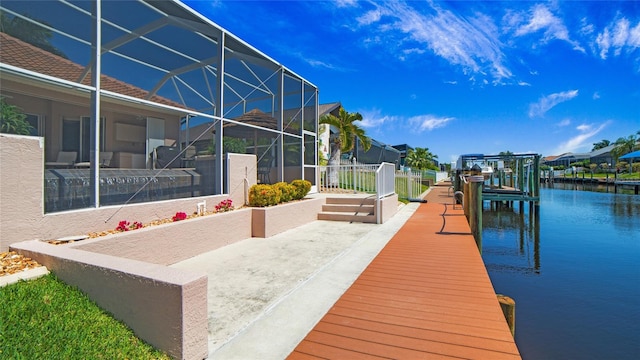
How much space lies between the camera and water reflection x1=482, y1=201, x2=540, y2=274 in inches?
339

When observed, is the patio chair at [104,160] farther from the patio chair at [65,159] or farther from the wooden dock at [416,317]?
the wooden dock at [416,317]

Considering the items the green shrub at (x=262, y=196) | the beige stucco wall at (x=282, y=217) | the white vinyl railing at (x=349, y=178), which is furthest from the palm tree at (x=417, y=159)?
the green shrub at (x=262, y=196)

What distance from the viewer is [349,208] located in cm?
947

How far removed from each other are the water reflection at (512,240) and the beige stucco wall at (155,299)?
8.33 m

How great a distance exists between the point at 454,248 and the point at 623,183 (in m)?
44.5

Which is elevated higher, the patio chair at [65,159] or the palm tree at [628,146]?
the palm tree at [628,146]

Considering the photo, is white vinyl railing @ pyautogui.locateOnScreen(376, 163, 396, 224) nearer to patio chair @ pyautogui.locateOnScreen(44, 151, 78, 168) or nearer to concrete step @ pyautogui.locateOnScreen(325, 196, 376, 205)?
concrete step @ pyautogui.locateOnScreen(325, 196, 376, 205)

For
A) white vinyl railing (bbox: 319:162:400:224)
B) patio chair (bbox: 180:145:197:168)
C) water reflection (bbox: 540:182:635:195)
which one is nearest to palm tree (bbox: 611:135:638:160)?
water reflection (bbox: 540:182:635:195)

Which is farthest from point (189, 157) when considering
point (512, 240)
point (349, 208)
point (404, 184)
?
point (512, 240)

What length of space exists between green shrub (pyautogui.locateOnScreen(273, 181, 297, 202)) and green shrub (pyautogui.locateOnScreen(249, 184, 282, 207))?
513 mm

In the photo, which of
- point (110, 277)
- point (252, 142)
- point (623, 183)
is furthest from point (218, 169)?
point (623, 183)

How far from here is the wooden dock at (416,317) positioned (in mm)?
2486

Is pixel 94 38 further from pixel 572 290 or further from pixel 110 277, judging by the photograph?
pixel 572 290

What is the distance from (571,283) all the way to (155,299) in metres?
8.59
